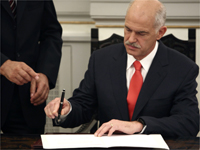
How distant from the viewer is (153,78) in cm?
190

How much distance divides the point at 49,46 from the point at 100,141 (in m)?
0.91

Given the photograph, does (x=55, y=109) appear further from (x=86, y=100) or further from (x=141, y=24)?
(x=141, y=24)

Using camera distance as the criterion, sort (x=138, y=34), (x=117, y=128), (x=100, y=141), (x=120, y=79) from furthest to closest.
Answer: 1. (x=120, y=79)
2. (x=138, y=34)
3. (x=117, y=128)
4. (x=100, y=141)

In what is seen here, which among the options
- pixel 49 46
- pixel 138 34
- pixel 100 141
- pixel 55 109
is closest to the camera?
pixel 100 141

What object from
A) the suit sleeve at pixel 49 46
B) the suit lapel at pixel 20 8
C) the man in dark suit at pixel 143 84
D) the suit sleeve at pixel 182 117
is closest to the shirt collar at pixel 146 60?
the man in dark suit at pixel 143 84

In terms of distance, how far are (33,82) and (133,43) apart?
599mm

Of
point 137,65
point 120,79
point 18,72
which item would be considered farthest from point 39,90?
point 137,65

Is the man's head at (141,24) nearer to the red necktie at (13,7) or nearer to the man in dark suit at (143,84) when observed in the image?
the man in dark suit at (143,84)

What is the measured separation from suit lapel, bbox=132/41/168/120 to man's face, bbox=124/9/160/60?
11cm

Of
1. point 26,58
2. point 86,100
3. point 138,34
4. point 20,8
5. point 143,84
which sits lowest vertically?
point 86,100

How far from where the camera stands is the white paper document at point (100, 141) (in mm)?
1351

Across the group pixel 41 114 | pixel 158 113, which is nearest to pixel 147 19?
pixel 158 113

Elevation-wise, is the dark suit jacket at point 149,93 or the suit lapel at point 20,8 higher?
A: the suit lapel at point 20,8

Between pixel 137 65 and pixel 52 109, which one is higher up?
pixel 137 65
